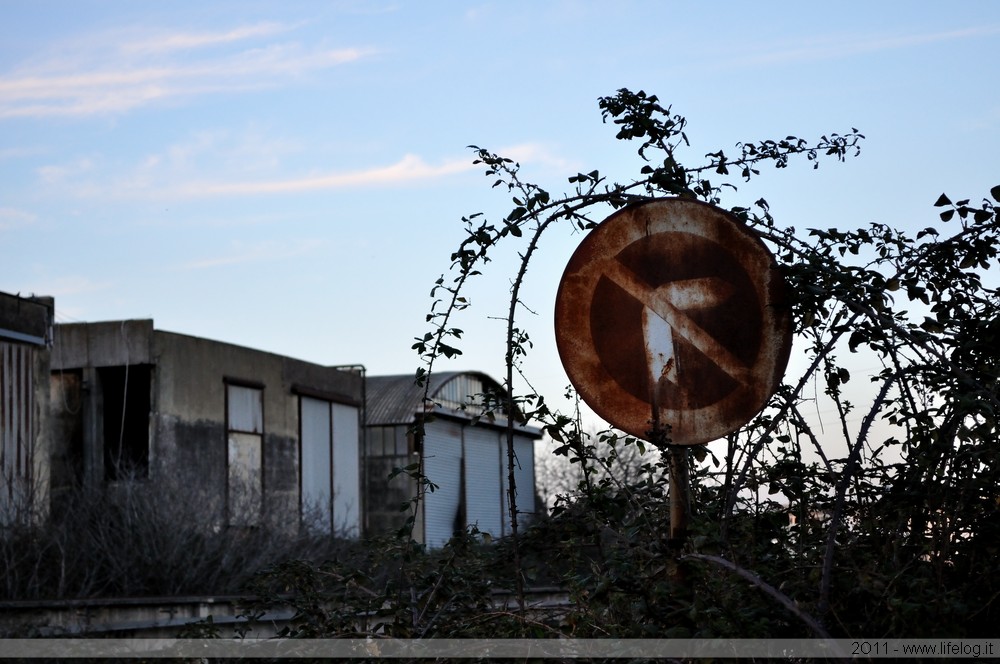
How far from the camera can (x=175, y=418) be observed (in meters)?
19.3

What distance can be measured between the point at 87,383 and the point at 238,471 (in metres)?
3.10

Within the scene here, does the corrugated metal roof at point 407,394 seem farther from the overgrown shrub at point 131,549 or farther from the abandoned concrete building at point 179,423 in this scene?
the overgrown shrub at point 131,549

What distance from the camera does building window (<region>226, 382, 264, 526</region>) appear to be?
1984 centimetres

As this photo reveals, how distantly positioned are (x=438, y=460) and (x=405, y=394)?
243cm

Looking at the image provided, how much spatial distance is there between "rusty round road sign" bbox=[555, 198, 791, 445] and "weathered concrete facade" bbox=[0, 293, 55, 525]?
1390cm

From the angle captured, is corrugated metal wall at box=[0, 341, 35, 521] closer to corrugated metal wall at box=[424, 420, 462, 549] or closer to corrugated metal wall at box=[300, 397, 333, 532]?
corrugated metal wall at box=[300, 397, 333, 532]

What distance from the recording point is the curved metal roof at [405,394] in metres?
28.9

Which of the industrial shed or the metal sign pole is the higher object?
the industrial shed

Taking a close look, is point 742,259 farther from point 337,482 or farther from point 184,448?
point 337,482

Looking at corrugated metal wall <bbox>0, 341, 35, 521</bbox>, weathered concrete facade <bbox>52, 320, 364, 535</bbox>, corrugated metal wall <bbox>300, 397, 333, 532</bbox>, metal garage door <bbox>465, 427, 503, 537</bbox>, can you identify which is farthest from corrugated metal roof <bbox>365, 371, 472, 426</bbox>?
corrugated metal wall <bbox>0, 341, 35, 521</bbox>

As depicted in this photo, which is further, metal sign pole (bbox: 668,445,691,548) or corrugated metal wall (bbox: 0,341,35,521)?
corrugated metal wall (bbox: 0,341,35,521)

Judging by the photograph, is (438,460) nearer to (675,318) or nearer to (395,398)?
(395,398)

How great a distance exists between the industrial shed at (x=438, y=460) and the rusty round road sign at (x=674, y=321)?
22665mm

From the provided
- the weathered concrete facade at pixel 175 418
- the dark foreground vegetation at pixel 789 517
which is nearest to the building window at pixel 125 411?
the weathered concrete facade at pixel 175 418
